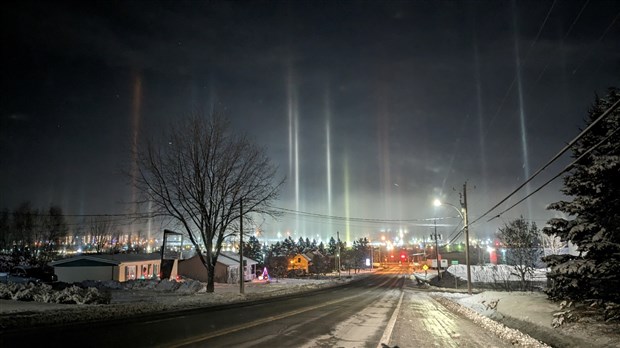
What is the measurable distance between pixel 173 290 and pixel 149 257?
26021 millimetres

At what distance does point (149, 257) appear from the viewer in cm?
6088

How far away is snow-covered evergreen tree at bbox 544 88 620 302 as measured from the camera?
48.0 ft

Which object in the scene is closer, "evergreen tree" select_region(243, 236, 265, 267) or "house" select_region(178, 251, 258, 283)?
"house" select_region(178, 251, 258, 283)

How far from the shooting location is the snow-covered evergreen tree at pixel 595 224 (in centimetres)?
1462

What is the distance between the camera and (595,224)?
49.7ft

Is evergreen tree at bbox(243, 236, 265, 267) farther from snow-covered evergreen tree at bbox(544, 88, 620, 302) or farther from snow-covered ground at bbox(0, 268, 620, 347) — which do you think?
snow-covered evergreen tree at bbox(544, 88, 620, 302)

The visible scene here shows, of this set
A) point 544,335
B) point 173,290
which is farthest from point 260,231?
point 544,335

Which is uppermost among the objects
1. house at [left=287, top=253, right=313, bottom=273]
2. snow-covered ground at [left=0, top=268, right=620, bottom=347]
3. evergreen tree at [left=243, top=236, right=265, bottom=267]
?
evergreen tree at [left=243, top=236, right=265, bottom=267]

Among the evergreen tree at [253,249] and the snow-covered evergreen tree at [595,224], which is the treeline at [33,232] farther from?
the snow-covered evergreen tree at [595,224]

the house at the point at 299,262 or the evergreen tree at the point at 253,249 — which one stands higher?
the evergreen tree at the point at 253,249

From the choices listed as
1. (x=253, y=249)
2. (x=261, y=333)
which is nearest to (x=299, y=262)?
(x=253, y=249)

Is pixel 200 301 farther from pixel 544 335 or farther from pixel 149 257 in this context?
pixel 149 257

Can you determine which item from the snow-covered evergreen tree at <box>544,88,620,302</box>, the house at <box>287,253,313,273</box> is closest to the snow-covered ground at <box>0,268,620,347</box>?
the snow-covered evergreen tree at <box>544,88,620,302</box>

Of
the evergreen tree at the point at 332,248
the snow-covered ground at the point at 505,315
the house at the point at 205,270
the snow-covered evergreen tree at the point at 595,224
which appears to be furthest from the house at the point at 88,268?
the evergreen tree at the point at 332,248
